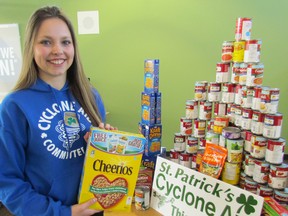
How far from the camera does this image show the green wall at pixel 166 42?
9.65 feet

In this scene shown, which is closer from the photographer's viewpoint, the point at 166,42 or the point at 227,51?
the point at 227,51

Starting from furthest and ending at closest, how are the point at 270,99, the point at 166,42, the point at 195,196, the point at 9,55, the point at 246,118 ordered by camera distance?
the point at 9,55 < the point at 166,42 < the point at 246,118 < the point at 270,99 < the point at 195,196

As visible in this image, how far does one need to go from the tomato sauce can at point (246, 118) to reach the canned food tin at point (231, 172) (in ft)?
0.66

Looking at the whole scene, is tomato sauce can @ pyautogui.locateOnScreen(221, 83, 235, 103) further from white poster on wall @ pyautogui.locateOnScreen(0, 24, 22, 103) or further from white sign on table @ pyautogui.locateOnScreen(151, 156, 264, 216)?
white poster on wall @ pyautogui.locateOnScreen(0, 24, 22, 103)

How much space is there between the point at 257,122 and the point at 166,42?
2.14m

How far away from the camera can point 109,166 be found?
3.01 feet

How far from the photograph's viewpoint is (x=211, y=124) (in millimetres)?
1400

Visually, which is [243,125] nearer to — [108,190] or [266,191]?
[266,191]

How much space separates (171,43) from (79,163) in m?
2.44

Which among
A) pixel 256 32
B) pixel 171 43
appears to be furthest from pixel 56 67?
pixel 256 32

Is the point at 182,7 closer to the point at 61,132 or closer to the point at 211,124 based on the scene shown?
the point at 211,124

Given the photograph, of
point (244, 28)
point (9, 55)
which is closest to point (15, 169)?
point (244, 28)

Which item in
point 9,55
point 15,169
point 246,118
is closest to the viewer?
point 15,169

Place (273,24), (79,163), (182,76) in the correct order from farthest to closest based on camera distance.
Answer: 1. (182,76)
2. (273,24)
3. (79,163)
